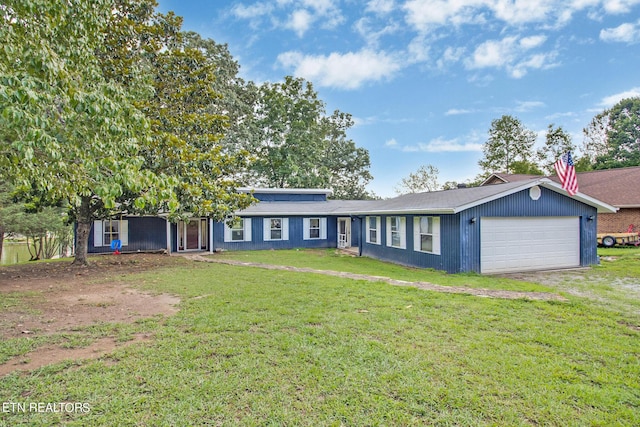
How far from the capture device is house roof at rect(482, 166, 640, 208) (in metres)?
17.7

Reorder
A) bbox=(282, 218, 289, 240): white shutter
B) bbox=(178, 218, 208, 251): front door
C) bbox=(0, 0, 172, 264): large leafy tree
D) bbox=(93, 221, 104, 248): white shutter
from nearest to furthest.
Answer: bbox=(0, 0, 172, 264): large leafy tree
bbox=(93, 221, 104, 248): white shutter
bbox=(178, 218, 208, 251): front door
bbox=(282, 218, 289, 240): white shutter

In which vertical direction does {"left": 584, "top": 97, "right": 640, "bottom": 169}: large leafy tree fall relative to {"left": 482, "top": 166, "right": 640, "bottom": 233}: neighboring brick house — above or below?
above

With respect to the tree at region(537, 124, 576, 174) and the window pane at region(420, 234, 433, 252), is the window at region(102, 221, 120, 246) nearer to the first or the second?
the window pane at region(420, 234, 433, 252)

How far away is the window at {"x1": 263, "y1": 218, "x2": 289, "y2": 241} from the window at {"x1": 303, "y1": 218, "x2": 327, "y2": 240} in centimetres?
120

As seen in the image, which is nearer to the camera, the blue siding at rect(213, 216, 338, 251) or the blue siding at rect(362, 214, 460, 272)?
the blue siding at rect(362, 214, 460, 272)

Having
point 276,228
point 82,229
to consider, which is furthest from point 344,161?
point 82,229

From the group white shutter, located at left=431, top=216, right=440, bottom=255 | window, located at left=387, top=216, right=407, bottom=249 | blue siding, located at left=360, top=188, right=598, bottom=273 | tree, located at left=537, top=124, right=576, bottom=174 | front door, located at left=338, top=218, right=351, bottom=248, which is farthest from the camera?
tree, located at left=537, top=124, right=576, bottom=174

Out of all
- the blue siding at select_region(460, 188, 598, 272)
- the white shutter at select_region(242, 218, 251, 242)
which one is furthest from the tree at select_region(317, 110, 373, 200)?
the blue siding at select_region(460, 188, 598, 272)

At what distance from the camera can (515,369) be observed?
3.50 m

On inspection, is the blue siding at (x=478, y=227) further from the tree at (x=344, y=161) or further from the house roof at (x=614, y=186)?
the tree at (x=344, y=161)

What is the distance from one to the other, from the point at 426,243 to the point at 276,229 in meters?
9.69

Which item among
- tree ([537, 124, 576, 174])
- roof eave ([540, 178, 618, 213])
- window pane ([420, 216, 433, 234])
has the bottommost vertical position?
window pane ([420, 216, 433, 234])

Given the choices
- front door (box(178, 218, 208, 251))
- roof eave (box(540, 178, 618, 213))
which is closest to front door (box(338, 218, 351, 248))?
front door (box(178, 218, 208, 251))

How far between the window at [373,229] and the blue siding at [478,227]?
2641 millimetres
